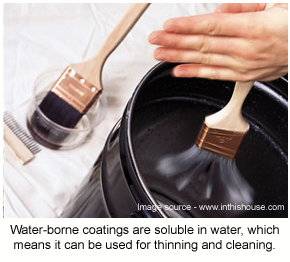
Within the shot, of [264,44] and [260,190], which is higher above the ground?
[264,44]

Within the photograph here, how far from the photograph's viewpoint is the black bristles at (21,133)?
0.64m

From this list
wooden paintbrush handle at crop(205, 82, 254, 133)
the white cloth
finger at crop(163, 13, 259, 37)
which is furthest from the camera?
the white cloth

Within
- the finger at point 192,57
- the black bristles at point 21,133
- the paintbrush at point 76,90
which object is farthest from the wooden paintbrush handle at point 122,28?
the finger at point 192,57

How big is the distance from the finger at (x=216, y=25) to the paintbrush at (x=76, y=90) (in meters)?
0.25

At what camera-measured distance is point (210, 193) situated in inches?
24.0

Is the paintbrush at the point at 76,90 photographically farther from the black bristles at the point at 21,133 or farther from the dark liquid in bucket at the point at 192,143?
the dark liquid in bucket at the point at 192,143

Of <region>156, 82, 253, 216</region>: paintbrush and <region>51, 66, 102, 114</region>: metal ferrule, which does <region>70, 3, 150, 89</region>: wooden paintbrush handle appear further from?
<region>156, 82, 253, 216</region>: paintbrush

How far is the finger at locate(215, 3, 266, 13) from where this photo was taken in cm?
49

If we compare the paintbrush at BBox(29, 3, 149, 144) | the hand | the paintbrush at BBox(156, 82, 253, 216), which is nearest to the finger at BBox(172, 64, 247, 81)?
the hand

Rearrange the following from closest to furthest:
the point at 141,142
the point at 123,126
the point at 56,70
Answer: the point at 123,126 < the point at 141,142 < the point at 56,70

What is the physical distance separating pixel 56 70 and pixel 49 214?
21 centimetres

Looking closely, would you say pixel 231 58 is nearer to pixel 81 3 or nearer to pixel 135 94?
pixel 135 94

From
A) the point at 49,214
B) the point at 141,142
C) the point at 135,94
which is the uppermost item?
the point at 135,94
